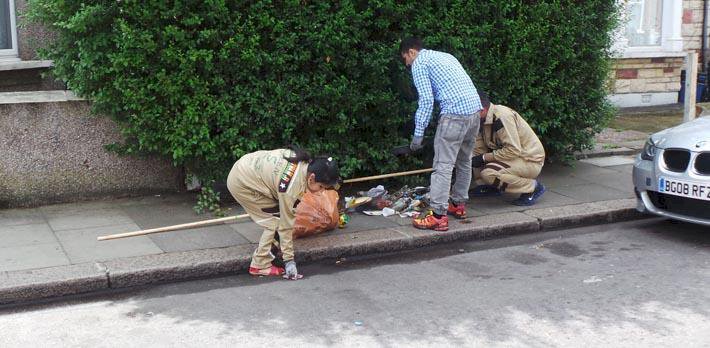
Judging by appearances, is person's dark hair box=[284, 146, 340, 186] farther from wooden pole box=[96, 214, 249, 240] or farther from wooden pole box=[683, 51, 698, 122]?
wooden pole box=[683, 51, 698, 122]

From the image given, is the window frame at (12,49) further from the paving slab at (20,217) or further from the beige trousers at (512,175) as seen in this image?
the beige trousers at (512,175)

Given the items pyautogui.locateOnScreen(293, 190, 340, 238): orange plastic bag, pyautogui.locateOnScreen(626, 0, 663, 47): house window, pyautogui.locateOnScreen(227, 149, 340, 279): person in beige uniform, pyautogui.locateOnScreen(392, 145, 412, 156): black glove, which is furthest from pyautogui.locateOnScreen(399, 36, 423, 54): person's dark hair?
pyautogui.locateOnScreen(626, 0, 663, 47): house window

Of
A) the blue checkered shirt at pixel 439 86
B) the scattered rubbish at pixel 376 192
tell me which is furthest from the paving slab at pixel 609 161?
the blue checkered shirt at pixel 439 86

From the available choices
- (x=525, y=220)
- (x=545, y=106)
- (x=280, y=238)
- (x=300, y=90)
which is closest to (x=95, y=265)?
(x=280, y=238)

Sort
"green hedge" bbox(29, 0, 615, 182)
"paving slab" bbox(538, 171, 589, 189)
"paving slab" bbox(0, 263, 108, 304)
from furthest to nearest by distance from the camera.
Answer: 1. "paving slab" bbox(538, 171, 589, 189)
2. "green hedge" bbox(29, 0, 615, 182)
3. "paving slab" bbox(0, 263, 108, 304)

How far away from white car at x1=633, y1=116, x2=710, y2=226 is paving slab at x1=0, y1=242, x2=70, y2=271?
4736mm

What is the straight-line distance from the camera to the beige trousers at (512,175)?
7.58 m

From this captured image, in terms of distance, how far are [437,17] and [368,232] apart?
229 centimetres

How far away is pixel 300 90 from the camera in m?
7.29

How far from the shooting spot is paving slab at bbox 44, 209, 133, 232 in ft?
22.5

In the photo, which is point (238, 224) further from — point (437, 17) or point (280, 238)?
point (437, 17)

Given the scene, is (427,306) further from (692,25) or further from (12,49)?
(692,25)

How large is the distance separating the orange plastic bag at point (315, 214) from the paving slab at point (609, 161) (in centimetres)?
419

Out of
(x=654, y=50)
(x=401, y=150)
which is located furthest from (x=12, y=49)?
(x=654, y=50)
